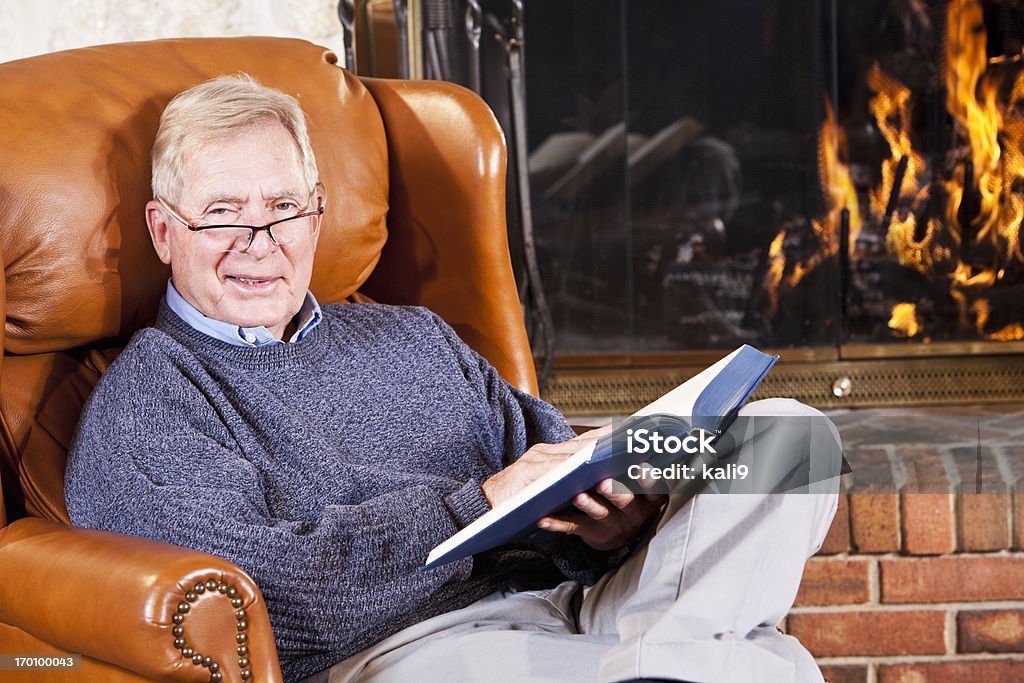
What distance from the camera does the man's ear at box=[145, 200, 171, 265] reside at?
1.17 metres

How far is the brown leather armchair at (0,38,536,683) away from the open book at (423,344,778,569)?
18 centimetres

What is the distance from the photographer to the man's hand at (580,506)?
3.23 feet

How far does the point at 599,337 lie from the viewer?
241 centimetres

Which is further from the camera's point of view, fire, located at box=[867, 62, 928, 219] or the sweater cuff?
fire, located at box=[867, 62, 928, 219]

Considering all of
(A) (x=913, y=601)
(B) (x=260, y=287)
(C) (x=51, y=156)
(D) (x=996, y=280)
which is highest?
(C) (x=51, y=156)

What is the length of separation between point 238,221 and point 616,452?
0.55 m

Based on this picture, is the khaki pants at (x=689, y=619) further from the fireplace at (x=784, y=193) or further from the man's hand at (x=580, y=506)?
the fireplace at (x=784, y=193)

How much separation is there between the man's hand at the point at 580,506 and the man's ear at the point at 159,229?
438mm

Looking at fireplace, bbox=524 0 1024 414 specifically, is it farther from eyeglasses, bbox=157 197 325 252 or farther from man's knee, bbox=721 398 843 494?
man's knee, bbox=721 398 843 494

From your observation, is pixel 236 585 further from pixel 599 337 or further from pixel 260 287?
pixel 599 337

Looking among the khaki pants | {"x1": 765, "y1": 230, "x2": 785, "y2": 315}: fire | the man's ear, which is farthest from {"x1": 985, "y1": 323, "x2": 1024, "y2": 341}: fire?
the man's ear

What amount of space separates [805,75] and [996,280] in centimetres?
59

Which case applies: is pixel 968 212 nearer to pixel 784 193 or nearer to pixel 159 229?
pixel 784 193

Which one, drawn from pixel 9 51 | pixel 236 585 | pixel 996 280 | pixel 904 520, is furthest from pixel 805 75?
pixel 236 585
